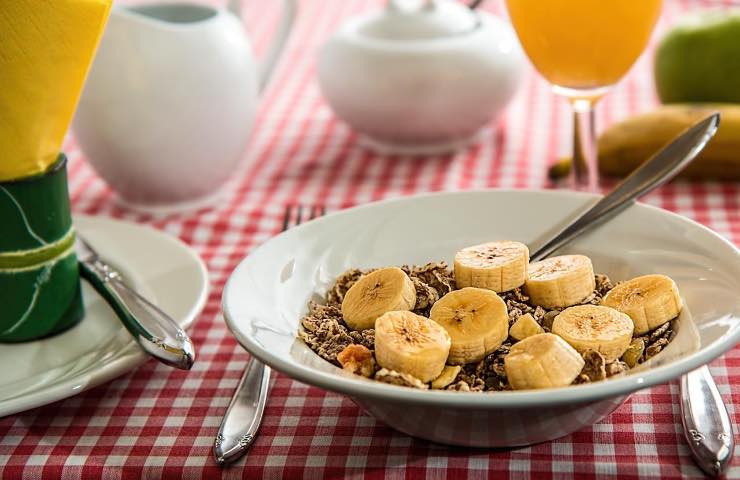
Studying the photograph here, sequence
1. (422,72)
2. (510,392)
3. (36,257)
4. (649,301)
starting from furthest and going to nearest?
(422,72) → (36,257) → (649,301) → (510,392)

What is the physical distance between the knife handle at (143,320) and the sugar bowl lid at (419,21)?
47 centimetres

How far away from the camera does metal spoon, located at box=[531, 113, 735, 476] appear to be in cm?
54

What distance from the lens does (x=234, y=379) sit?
66 centimetres

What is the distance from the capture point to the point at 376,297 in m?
0.59

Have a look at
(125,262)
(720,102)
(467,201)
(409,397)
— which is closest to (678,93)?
(720,102)

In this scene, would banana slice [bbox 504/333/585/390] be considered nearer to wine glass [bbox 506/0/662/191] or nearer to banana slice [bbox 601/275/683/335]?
banana slice [bbox 601/275/683/335]

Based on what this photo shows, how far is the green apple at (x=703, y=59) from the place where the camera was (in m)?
1.11

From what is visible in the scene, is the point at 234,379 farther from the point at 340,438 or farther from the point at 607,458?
the point at 607,458

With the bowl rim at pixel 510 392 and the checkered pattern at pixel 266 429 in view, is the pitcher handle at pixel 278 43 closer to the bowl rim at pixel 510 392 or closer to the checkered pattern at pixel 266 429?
the checkered pattern at pixel 266 429

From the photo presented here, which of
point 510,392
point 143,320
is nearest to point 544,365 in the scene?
point 510,392

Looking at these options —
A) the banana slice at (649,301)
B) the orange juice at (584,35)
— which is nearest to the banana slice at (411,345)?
the banana slice at (649,301)

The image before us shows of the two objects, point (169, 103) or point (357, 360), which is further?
point (169, 103)

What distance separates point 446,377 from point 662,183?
29 centimetres

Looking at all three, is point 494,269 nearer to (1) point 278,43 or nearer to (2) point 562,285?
(2) point 562,285
